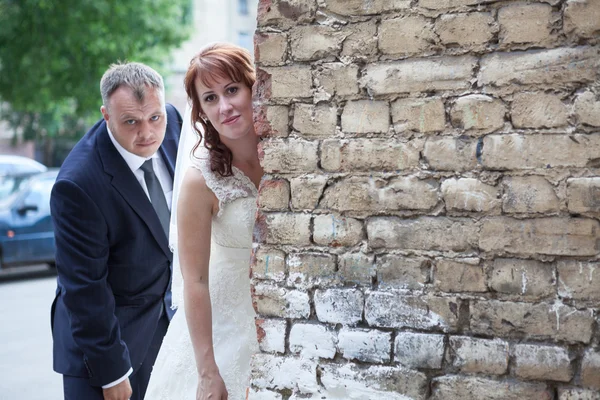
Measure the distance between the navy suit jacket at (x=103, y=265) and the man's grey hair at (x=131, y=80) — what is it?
0.23 metres

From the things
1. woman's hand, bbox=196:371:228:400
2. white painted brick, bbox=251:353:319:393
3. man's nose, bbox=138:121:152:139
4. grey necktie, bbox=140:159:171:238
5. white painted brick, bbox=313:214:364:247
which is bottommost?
woman's hand, bbox=196:371:228:400

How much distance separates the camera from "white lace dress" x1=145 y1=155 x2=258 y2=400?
319cm

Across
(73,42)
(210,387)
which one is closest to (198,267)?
(210,387)

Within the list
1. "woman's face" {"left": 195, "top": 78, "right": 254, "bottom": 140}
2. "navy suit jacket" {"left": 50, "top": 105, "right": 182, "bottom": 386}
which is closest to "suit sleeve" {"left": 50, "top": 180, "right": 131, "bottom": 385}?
"navy suit jacket" {"left": 50, "top": 105, "right": 182, "bottom": 386}

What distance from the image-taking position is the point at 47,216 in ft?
39.5

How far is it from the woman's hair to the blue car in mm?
9505

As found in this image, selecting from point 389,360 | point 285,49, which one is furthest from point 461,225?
point 285,49

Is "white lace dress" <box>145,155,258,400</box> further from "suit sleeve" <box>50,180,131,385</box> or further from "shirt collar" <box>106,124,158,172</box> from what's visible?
"shirt collar" <box>106,124,158,172</box>

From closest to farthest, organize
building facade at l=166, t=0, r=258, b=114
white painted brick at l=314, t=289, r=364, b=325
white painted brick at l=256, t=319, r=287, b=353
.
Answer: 1. white painted brick at l=314, t=289, r=364, b=325
2. white painted brick at l=256, t=319, r=287, b=353
3. building facade at l=166, t=0, r=258, b=114

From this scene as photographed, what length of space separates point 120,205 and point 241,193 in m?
0.92

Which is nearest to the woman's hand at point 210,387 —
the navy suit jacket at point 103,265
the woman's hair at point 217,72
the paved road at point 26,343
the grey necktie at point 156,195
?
the navy suit jacket at point 103,265

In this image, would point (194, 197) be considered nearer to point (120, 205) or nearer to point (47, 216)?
point (120, 205)

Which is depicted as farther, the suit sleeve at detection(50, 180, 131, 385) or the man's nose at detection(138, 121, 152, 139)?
the man's nose at detection(138, 121, 152, 139)

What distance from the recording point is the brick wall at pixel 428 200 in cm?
209
